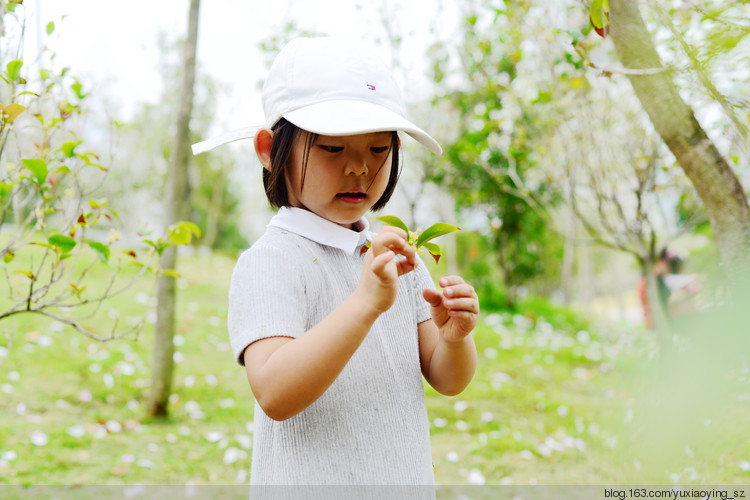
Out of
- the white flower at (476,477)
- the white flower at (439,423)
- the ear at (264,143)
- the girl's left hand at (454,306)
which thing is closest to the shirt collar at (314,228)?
the ear at (264,143)

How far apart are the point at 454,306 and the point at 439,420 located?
3206 mm

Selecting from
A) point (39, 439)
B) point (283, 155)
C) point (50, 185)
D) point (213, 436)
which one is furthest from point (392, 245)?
point (39, 439)

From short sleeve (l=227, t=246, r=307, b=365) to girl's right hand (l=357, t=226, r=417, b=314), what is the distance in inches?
6.7

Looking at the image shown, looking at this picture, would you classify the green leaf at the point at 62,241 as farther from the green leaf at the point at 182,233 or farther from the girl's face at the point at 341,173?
the girl's face at the point at 341,173

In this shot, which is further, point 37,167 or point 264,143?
point 37,167

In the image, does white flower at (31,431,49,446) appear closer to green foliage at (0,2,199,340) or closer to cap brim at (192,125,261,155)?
green foliage at (0,2,199,340)

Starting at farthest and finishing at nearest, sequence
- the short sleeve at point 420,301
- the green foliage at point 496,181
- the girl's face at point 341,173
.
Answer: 1. the green foliage at point 496,181
2. the short sleeve at point 420,301
3. the girl's face at point 341,173

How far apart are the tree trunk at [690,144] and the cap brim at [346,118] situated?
0.82 metres

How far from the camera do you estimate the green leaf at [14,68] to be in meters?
1.41

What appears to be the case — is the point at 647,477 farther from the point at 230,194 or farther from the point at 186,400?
the point at 230,194

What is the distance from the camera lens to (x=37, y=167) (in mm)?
1387

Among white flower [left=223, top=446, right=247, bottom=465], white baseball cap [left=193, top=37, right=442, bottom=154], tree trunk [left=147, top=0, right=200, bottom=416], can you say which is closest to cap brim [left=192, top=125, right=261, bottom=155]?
white baseball cap [left=193, top=37, right=442, bottom=154]

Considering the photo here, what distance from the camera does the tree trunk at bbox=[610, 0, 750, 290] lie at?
4.81 ft

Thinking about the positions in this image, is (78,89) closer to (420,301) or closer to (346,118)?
(346,118)
